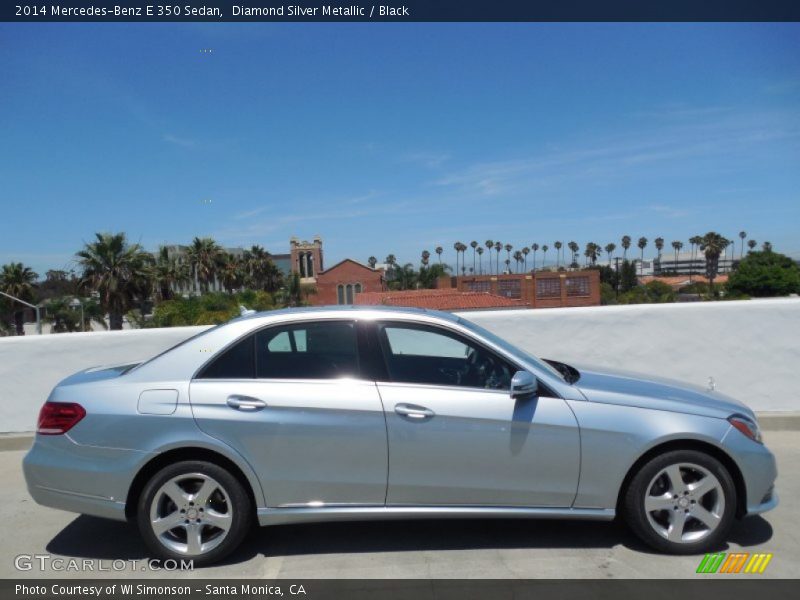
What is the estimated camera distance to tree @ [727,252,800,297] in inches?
2990

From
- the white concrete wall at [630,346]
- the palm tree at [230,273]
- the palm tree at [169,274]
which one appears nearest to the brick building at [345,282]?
the palm tree at [230,273]

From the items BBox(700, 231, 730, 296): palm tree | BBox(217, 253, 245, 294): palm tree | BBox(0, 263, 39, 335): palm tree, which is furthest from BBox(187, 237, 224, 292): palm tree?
BBox(700, 231, 730, 296): palm tree

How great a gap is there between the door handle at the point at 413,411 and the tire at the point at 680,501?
A: 1327 mm

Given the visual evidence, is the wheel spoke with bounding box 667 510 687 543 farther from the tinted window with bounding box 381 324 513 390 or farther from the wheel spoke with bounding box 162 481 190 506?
the wheel spoke with bounding box 162 481 190 506

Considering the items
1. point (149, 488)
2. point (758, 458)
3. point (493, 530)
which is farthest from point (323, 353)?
point (758, 458)

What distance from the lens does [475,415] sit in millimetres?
3773

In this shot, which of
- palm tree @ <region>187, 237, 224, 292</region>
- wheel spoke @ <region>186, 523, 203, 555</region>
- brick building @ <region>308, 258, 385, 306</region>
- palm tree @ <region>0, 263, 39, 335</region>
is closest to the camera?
wheel spoke @ <region>186, 523, 203, 555</region>

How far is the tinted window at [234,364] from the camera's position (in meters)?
3.91

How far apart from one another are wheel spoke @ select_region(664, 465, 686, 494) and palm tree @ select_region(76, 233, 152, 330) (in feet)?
139

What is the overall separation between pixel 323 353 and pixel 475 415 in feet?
3.41

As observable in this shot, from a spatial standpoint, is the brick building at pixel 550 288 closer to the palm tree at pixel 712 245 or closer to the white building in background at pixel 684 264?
the palm tree at pixel 712 245

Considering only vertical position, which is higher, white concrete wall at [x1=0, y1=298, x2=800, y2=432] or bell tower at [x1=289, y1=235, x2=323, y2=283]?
bell tower at [x1=289, y1=235, x2=323, y2=283]

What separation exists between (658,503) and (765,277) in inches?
3311

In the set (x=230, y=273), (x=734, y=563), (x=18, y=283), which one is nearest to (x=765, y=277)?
(x=230, y=273)
